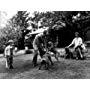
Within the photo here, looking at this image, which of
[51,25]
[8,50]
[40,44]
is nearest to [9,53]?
[8,50]

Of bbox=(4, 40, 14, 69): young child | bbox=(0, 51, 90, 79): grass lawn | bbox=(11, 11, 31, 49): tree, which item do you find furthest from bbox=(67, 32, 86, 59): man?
bbox=(4, 40, 14, 69): young child

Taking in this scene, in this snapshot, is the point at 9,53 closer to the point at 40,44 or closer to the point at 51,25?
the point at 40,44

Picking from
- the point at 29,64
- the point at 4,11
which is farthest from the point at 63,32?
the point at 4,11

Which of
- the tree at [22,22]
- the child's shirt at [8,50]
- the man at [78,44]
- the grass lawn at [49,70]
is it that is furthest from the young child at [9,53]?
the man at [78,44]

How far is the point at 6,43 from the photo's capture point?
263 inches

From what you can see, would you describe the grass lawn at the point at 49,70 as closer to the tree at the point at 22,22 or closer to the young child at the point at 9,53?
the young child at the point at 9,53

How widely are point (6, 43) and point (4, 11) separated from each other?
3.66 feet

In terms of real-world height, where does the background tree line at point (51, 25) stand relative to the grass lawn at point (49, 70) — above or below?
above

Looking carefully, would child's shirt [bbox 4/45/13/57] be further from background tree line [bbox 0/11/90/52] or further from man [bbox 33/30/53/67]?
man [bbox 33/30/53/67]

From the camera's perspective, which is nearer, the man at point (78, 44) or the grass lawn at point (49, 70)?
the grass lawn at point (49, 70)

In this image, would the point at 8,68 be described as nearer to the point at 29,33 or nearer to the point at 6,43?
the point at 6,43
